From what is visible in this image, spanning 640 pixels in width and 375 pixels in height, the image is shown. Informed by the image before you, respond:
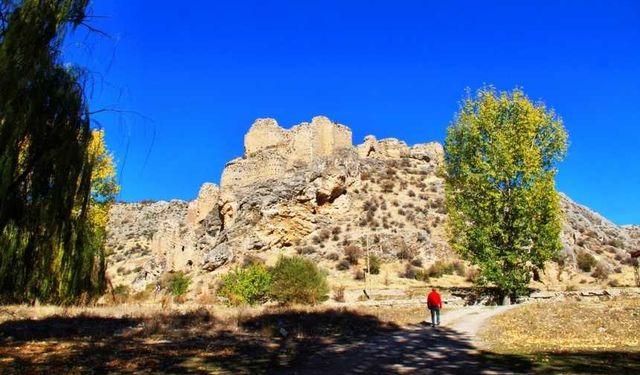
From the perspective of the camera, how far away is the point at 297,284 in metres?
26.2

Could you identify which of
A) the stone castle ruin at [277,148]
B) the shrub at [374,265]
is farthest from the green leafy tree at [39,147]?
the stone castle ruin at [277,148]

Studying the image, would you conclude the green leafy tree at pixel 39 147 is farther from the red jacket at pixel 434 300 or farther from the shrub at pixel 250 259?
the shrub at pixel 250 259

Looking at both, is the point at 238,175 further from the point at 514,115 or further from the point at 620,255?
the point at 620,255

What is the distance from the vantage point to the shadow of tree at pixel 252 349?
8.83 meters

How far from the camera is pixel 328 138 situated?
56.6 meters

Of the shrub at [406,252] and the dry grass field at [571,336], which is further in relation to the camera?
the shrub at [406,252]

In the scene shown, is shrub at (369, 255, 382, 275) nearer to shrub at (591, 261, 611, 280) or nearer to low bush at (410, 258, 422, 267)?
low bush at (410, 258, 422, 267)

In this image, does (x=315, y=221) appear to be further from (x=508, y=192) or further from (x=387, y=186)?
(x=508, y=192)

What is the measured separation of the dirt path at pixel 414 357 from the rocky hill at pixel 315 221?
2335 cm

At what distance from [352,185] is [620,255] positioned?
82.3 ft

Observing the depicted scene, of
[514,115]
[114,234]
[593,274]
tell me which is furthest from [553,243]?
[114,234]

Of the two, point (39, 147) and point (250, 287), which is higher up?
point (39, 147)

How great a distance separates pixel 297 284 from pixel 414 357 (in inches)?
647

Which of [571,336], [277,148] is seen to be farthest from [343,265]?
[571,336]
